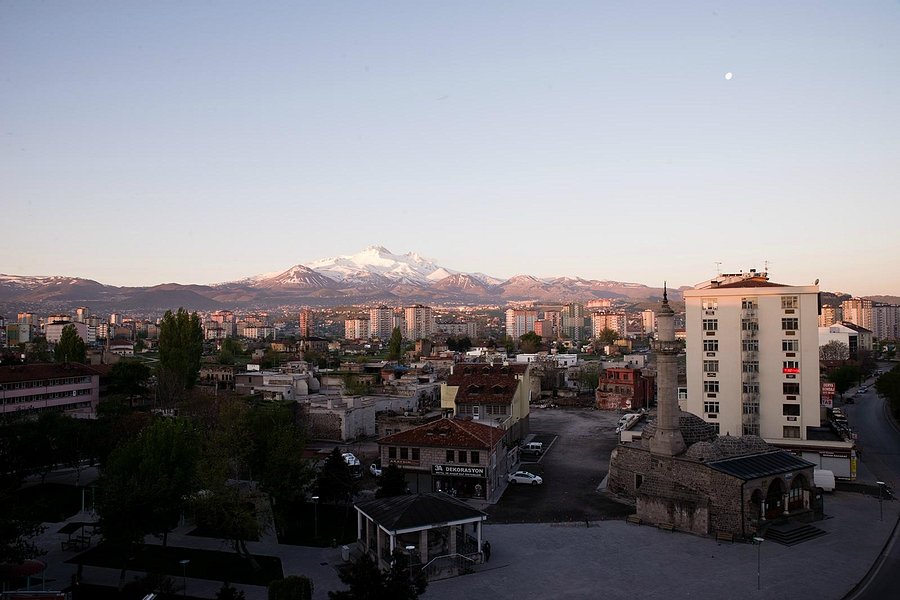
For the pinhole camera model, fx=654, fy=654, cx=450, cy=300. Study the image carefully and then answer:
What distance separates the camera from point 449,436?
94.6 feet

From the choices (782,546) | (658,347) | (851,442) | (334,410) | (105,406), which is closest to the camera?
(782,546)

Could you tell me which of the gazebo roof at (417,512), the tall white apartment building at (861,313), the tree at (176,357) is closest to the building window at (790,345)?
the gazebo roof at (417,512)

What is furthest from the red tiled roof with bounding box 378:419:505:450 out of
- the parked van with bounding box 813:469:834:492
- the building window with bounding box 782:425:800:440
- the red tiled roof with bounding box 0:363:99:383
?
the red tiled roof with bounding box 0:363:99:383

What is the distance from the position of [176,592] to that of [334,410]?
23539 mm

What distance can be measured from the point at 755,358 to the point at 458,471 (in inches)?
690

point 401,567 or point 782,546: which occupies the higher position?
point 401,567

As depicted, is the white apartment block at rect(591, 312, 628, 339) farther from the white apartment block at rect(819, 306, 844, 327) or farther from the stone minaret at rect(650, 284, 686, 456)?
the stone minaret at rect(650, 284, 686, 456)

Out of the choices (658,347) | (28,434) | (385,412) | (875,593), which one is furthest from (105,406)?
(875,593)

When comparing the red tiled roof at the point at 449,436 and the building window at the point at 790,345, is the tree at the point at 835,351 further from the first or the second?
the red tiled roof at the point at 449,436

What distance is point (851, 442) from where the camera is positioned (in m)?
31.2

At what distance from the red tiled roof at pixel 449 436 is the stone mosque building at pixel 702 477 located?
591 centimetres

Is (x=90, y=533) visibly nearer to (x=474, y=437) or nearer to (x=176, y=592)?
(x=176, y=592)

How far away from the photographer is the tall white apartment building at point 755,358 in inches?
1309

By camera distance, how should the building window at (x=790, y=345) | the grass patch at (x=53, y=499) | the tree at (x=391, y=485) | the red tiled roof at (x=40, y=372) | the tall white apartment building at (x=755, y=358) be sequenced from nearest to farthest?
the tree at (x=391, y=485)
the grass patch at (x=53, y=499)
the tall white apartment building at (x=755, y=358)
the building window at (x=790, y=345)
the red tiled roof at (x=40, y=372)
